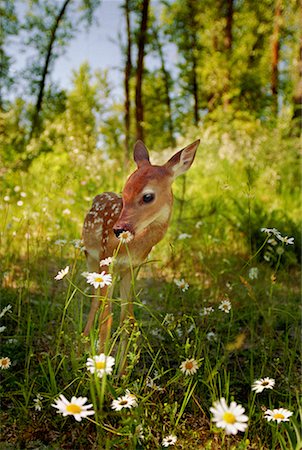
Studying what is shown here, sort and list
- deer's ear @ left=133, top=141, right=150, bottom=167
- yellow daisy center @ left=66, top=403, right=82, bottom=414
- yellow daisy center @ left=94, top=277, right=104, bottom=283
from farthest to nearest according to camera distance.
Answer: deer's ear @ left=133, top=141, right=150, bottom=167 → yellow daisy center @ left=94, top=277, right=104, bottom=283 → yellow daisy center @ left=66, top=403, right=82, bottom=414

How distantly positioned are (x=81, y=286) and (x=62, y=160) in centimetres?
433

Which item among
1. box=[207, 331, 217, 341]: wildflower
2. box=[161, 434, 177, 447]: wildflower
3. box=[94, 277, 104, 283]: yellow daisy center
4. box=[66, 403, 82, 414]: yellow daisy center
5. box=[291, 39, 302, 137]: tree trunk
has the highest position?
box=[291, 39, 302, 137]: tree trunk

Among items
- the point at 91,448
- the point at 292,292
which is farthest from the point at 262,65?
the point at 91,448

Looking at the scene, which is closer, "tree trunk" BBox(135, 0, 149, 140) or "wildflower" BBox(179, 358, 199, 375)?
"wildflower" BBox(179, 358, 199, 375)

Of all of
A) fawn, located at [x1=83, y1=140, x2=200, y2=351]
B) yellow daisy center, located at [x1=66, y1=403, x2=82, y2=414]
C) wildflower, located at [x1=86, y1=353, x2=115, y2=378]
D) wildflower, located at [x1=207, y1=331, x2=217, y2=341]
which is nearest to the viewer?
yellow daisy center, located at [x1=66, y1=403, x2=82, y2=414]

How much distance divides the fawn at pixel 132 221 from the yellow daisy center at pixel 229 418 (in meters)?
0.68

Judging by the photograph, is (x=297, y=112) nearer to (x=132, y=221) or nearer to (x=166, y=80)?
(x=132, y=221)

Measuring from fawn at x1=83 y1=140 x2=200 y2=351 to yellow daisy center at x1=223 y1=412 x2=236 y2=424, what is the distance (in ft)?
2.24

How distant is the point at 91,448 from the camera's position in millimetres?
1857

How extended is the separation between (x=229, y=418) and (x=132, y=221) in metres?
0.95

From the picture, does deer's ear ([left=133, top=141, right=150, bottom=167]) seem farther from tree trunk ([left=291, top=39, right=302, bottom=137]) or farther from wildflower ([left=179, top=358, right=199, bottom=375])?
tree trunk ([left=291, top=39, right=302, bottom=137])

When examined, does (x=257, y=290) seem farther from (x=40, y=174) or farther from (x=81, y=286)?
(x=40, y=174)

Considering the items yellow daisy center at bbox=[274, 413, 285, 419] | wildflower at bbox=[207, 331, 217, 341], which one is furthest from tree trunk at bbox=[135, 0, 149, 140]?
yellow daisy center at bbox=[274, 413, 285, 419]

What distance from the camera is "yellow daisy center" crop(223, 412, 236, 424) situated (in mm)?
1346
